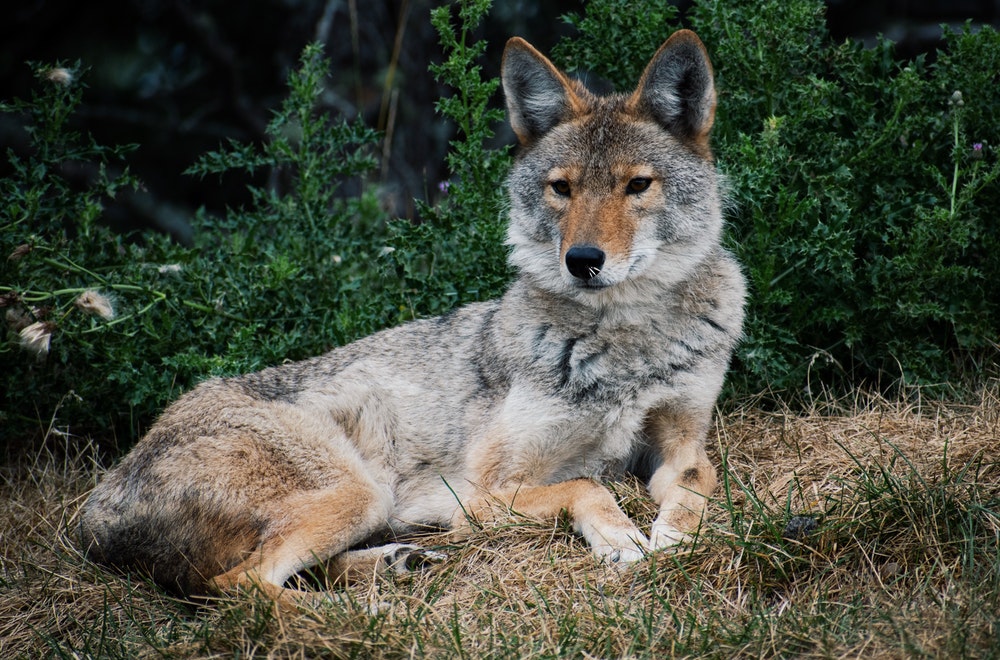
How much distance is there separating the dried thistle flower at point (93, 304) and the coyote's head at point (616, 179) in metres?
2.53

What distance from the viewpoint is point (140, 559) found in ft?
15.4

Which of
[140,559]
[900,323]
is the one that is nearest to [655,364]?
[900,323]

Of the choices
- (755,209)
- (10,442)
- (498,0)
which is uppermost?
(498,0)

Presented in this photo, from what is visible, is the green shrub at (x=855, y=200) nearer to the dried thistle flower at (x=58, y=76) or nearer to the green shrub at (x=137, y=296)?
the green shrub at (x=137, y=296)

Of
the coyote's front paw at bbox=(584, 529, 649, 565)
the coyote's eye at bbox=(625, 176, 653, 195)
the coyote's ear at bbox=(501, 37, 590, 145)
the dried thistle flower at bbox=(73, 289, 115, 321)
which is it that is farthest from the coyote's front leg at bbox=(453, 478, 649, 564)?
the dried thistle flower at bbox=(73, 289, 115, 321)

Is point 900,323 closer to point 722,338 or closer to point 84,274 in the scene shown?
point 722,338

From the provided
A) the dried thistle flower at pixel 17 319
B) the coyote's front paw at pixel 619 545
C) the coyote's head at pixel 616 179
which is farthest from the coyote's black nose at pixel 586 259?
the dried thistle flower at pixel 17 319

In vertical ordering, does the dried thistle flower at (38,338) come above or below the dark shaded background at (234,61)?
below

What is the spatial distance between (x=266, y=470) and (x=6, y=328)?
2351 mm

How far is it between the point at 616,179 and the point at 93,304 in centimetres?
323

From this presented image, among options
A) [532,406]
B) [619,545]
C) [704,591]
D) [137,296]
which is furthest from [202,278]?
[704,591]

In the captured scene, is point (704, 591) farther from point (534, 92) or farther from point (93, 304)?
point (93, 304)

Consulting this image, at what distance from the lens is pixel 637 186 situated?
495 cm

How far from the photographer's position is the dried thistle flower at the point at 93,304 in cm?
A: 567
